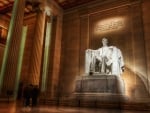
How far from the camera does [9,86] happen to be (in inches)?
318

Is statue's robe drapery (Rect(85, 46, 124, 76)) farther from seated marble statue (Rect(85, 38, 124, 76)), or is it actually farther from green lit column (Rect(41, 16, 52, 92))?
green lit column (Rect(41, 16, 52, 92))

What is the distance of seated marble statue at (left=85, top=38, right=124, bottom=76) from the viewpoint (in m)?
9.19

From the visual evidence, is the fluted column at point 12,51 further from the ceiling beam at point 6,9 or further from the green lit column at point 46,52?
the ceiling beam at point 6,9

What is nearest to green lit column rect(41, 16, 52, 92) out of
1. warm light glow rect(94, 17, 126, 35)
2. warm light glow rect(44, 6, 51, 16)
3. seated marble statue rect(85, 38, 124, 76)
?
warm light glow rect(44, 6, 51, 16)

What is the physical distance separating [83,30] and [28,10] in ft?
18.2

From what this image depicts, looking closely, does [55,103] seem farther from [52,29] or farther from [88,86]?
[52,29]

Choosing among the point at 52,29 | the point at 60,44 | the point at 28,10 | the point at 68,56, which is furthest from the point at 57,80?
the point at 28,10

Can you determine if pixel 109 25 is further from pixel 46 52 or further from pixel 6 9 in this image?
pixel 6 9

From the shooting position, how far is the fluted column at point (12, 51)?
8.14m

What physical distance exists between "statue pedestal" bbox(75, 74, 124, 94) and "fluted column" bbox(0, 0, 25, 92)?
139 inches

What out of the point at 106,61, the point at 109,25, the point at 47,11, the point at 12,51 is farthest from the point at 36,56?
the point at 109,25

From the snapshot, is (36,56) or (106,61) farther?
(36,56)

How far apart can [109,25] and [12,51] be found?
7.25 meters

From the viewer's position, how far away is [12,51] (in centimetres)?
851
